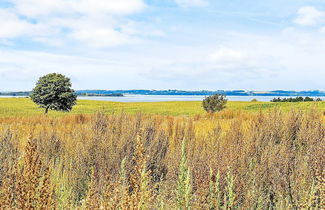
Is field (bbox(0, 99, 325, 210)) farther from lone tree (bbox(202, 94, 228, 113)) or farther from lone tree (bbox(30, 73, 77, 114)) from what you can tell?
lone tree (bbox(30, 73, 77, 114))

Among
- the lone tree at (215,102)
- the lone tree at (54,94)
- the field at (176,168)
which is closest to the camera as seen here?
the field at (176,168)

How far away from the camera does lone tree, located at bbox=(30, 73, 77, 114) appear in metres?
37.6

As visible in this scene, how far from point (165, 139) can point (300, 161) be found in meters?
3.02

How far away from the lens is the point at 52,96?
123 feet

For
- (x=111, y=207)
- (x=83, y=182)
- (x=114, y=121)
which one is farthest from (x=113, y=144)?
(x=111, y=207)

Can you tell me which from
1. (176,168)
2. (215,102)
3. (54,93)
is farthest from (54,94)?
(176,168)

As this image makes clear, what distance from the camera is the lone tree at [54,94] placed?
37594 millimetres

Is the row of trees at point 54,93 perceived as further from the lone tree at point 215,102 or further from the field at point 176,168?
the field at point 176,168

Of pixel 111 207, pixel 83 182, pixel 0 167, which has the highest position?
pixel 111 207

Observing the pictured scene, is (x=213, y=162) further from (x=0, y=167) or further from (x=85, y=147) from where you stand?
(x=0, y=167)

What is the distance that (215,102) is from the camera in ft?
114

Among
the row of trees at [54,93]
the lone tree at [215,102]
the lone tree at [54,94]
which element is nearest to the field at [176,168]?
the lone tree at [215,102]

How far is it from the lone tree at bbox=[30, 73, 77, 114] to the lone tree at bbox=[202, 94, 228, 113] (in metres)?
15.8

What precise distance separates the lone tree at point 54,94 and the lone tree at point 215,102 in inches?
623
